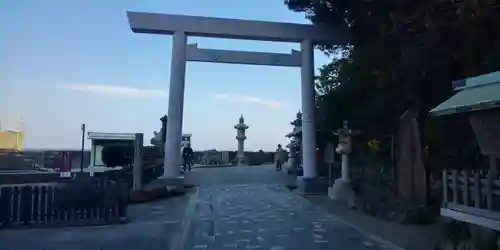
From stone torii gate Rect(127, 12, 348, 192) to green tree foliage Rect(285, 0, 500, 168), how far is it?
3.48 feet

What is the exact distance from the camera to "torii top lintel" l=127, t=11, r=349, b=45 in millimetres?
16031

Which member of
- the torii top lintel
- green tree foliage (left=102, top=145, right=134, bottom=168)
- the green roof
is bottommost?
green tree foliage (left=102, top=145, right=134, bottom=168)

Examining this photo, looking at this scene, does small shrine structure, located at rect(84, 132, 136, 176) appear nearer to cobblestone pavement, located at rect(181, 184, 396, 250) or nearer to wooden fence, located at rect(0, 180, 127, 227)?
cobblestone pavement, located at rect(181, 184, 396, 250)

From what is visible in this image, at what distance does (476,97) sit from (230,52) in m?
12.3

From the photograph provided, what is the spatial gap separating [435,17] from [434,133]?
369 centimetres

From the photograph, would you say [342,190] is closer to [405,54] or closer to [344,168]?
[344,168]

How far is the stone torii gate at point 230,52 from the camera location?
1625 cm

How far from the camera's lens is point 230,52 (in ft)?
56.9

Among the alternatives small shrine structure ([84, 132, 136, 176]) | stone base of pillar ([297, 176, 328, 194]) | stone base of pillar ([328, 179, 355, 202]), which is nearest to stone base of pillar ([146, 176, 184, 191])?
stone base of pillar ([297, 176, 328, 194])

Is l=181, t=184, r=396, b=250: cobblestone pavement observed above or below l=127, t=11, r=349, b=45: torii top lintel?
below

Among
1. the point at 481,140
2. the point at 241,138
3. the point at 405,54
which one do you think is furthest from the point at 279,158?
the point at 481,140

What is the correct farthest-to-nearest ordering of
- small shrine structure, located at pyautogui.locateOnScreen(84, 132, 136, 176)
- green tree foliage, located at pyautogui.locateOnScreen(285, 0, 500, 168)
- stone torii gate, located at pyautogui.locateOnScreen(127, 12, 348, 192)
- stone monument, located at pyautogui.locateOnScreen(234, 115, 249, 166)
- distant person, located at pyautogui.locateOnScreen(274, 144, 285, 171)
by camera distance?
stone monument, located at pyautogui.locateOnScreen(234, 115, 249, 166)
distant person, located at pyautogui.locateOnScreen(274, 144, 285, 171)
small shrine structure, located at pyautogui.locateOnScreen(84, 132, 136, 176)
stone torii gate, located at pyautogui.locateOnScreen(127, 12, 348, 192)
green tree foliage, located at pyautogui.locateOnScreen(285, 0, 500, 168)

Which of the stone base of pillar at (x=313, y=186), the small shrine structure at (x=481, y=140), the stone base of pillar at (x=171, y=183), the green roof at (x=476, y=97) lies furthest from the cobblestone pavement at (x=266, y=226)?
the green roof at (x=476, y=97)

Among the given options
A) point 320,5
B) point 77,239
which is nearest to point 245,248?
point 77,239
